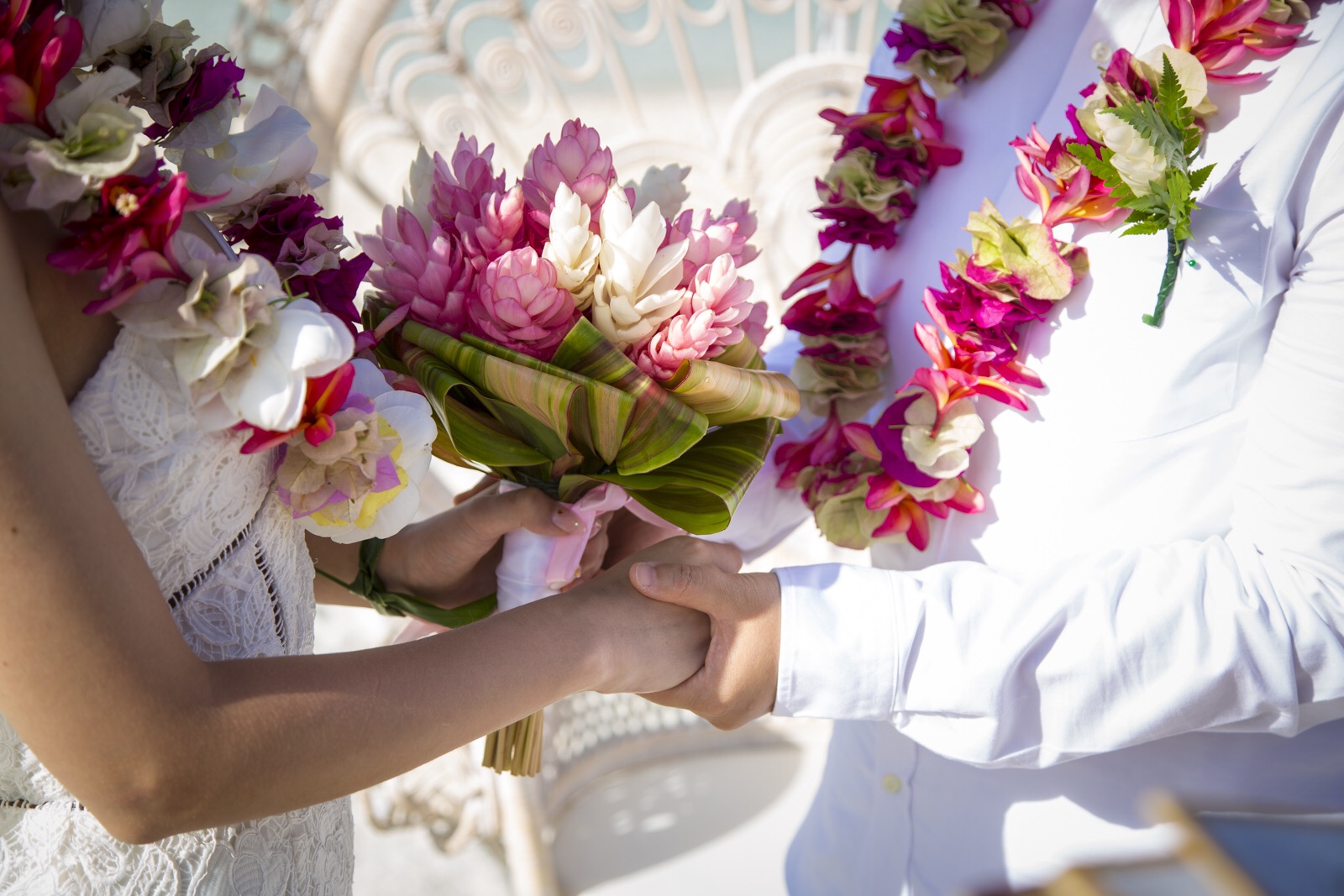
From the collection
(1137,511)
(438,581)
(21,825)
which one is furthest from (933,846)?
(21,825)

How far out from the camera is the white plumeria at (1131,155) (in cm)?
89

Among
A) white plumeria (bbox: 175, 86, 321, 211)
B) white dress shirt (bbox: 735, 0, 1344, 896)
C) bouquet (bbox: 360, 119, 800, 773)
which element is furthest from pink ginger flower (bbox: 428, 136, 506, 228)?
white dress shirt (bbox: 735, 0, 1344, 896)

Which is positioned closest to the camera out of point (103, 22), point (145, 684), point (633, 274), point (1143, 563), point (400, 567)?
point (145, 684)

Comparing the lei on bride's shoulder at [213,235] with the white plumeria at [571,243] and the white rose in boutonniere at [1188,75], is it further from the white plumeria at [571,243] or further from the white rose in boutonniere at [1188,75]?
the white rose in boutonniere at [1188,75]

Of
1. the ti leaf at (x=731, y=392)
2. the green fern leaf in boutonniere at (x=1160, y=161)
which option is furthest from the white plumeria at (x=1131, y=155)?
the ti leaf at (x=731, y=392)

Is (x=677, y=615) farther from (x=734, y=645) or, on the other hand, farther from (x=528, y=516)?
(x=528, y=516)

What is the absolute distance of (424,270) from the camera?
86cm

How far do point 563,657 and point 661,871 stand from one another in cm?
79

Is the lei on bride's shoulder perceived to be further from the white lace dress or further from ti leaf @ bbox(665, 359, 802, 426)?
ti leaf @ bbox(665, 359, 802, 426)

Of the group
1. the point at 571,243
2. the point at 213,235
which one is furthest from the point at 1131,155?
the point at 213,235

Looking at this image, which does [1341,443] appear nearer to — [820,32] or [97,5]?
[97,5]

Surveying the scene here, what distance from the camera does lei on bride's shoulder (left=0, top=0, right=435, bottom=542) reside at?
0.60 m

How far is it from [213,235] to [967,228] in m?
0.81

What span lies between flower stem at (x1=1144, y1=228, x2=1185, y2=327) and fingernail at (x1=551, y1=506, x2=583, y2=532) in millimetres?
662
